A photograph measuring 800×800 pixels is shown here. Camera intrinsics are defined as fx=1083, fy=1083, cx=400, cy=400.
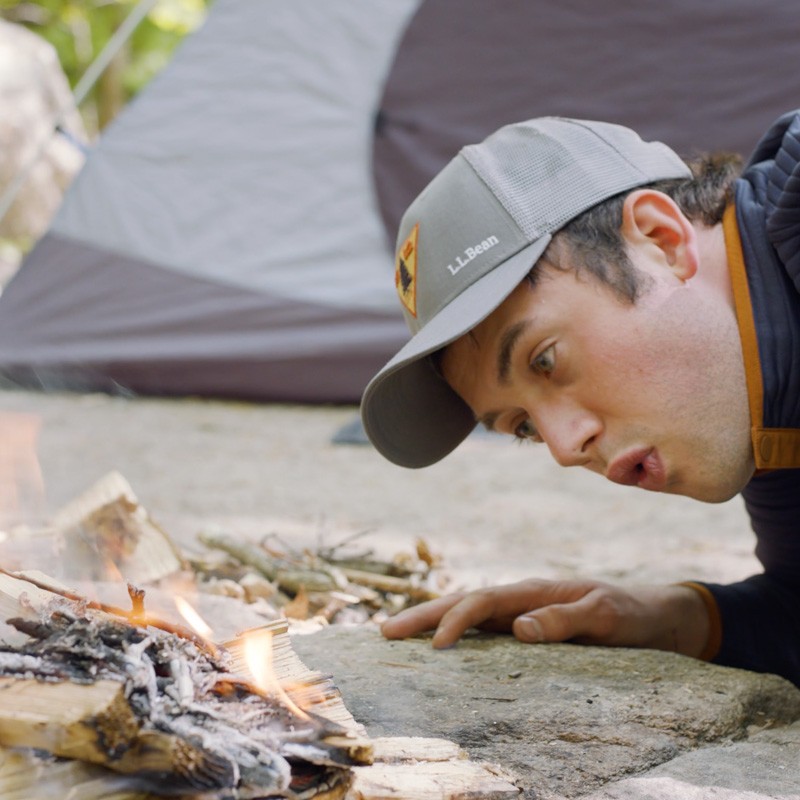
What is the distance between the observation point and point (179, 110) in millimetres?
4820

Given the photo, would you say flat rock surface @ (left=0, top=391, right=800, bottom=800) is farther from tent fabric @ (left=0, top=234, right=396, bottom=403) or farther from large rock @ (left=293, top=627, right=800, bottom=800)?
tent fabric @ (left=0, top=234, right=396, bottom=403)

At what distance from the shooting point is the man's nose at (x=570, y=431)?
1596 mm

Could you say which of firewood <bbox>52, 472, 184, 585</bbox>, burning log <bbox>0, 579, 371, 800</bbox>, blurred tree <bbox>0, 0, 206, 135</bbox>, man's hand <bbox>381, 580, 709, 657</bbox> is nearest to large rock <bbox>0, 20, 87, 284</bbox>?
blurred tree <bbox>0, 0, 206, 135</bbox>

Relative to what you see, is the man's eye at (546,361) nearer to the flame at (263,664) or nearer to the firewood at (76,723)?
the flame at (263,664)

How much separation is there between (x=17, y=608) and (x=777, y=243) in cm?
121

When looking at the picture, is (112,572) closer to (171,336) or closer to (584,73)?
(171,336)

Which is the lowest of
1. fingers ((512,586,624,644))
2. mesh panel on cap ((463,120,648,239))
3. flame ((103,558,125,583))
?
flame ((103,558,125,583))

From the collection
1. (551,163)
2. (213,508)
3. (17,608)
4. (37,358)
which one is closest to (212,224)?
(37,358)

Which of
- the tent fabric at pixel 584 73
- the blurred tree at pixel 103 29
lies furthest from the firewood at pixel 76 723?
the blurred tree at pixel 103 29

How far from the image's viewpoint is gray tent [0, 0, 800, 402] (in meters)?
4.30

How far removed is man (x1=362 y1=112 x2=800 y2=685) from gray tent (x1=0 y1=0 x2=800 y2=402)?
2577 millimetres

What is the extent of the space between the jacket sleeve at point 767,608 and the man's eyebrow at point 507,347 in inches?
21.5

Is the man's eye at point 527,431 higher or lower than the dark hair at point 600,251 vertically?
lower

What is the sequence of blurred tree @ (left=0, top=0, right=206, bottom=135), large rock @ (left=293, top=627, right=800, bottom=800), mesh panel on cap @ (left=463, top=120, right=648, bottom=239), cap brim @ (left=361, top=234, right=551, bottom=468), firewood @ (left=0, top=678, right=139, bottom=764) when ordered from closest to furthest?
firewood @ (left=0, top=678, right=139, bottom=764), large rock @ (left=293, top=627, right=800, bottom=800), cap brim @ (left=361, top=234, right=551, bottom=468), mesh panel on cap @ (left=463, top=120, right=648, bottom=239), blurred tree @ (left=0, top=0, right=206, bottom=135)
